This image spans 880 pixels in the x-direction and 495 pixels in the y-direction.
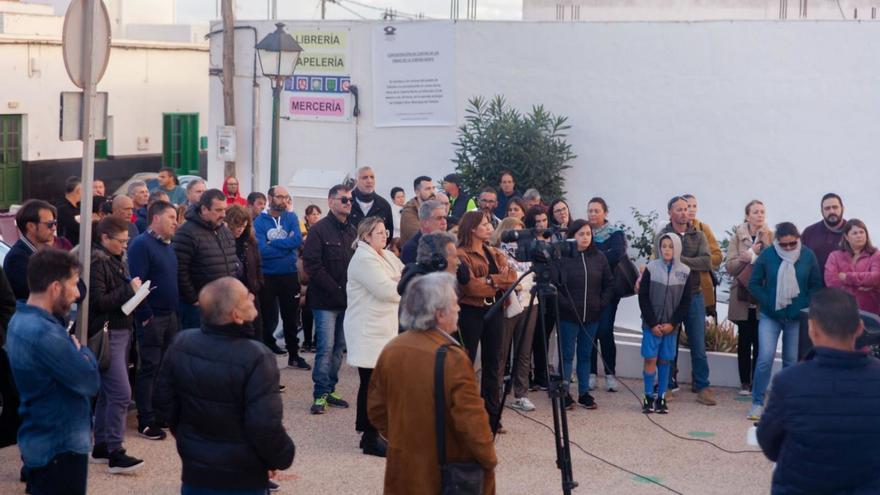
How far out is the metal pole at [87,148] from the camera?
7.05 metres

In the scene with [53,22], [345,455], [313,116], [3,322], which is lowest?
[345,455]

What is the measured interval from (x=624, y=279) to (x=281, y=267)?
3.26m

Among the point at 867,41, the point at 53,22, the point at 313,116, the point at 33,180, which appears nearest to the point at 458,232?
the point at 867,41

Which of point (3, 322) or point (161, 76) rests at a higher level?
point (161, 76)

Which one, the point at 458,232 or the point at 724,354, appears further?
the point at 724,354

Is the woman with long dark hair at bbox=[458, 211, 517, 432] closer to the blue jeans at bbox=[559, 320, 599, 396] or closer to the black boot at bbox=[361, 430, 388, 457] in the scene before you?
the black boot at bbox=[361, 430, 388, 457]

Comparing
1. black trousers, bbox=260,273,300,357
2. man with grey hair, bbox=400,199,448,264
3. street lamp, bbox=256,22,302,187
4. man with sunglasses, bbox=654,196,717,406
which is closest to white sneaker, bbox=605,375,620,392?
man with sunglasses, bbox=654,196,717,406

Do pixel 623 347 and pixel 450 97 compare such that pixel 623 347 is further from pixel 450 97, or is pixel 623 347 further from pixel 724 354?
pixel 450 97

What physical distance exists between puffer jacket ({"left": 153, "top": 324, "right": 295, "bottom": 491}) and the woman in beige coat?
6.22 metres

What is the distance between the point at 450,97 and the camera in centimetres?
1777

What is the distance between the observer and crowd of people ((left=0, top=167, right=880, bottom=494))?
5523mm

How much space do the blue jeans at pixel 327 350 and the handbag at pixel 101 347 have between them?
7.59 ft

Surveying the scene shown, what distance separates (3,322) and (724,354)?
263 inches

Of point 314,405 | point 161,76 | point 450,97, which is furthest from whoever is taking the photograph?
point 161,76
